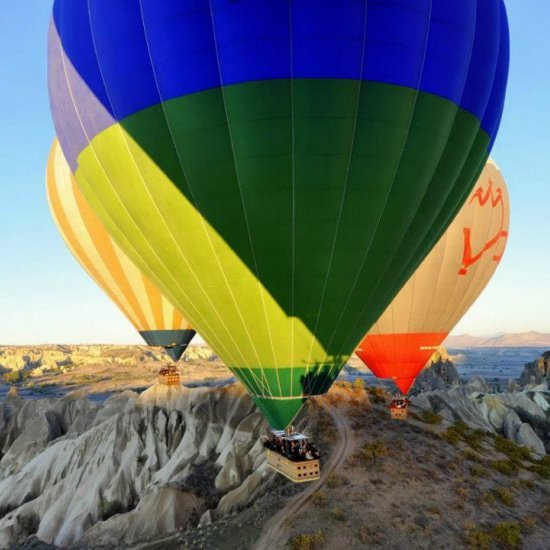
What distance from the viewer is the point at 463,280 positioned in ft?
94.2

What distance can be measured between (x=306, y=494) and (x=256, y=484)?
3013mm

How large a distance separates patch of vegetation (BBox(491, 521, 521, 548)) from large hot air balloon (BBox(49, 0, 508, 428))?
868 cm

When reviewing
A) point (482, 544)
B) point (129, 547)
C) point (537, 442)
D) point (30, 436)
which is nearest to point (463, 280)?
point (482, 544)

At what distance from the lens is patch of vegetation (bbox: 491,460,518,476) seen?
2287 centimetres

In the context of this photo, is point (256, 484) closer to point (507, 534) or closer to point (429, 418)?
point (507, 534)

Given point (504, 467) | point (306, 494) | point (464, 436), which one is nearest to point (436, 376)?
point (464, 436)

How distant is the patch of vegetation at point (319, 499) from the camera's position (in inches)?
719

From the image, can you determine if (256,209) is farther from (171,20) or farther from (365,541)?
(365,541)

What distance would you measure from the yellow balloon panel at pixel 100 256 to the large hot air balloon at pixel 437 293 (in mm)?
16150

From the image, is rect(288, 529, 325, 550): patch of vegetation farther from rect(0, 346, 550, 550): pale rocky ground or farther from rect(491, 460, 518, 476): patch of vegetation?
rect(491, 460, 518, 476): patch of vegetation

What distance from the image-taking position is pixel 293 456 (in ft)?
52.0

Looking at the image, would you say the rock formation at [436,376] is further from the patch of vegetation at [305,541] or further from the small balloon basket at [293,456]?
the small balloon basket at [293,456]

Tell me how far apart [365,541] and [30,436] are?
4814 cm

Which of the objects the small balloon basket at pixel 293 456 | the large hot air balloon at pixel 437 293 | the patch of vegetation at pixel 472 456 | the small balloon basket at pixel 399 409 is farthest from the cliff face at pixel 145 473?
the patch of vegetation at pixel 472 456
